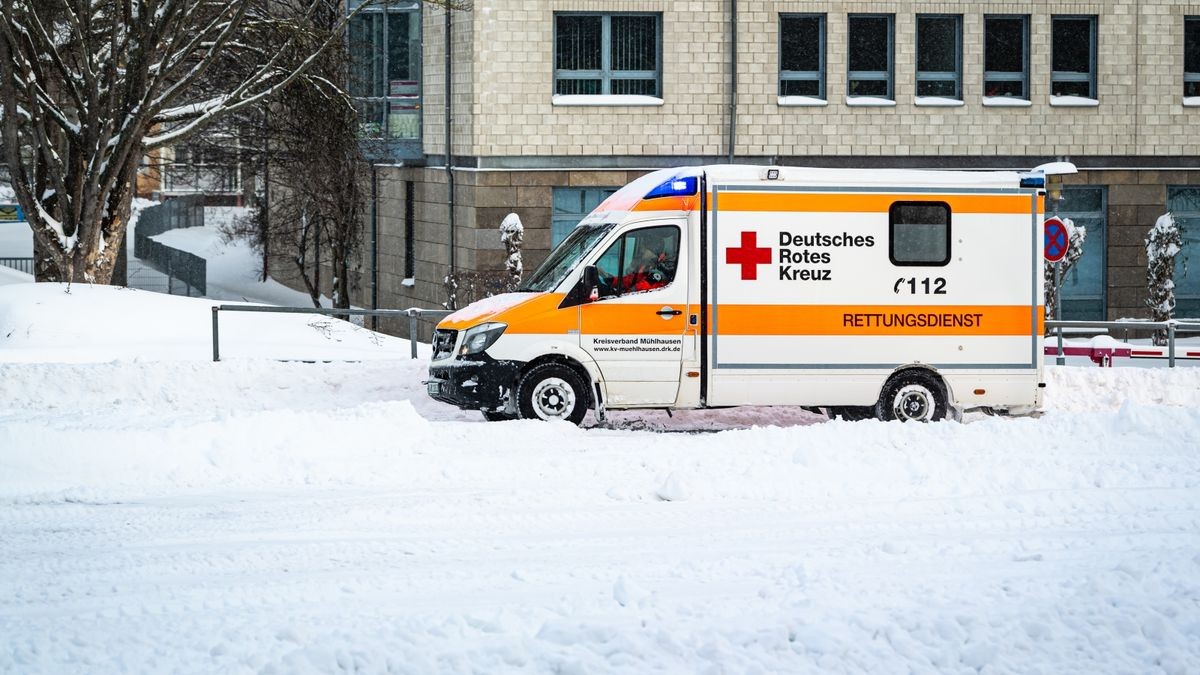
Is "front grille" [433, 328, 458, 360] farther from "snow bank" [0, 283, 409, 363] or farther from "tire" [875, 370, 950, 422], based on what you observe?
"snow bank" [0, 283, 409, 363]

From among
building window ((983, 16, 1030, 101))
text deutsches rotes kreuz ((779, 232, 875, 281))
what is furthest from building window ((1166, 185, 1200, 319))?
text deutsches rotes kreuz ((779, 232, 875, 281))

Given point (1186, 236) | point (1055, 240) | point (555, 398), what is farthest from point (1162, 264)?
point (555, 398)

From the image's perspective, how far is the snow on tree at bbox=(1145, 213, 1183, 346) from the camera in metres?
29.1

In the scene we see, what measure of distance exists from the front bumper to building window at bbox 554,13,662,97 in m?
16.4

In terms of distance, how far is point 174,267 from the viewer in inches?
1907

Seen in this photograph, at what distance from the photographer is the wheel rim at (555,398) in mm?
15922

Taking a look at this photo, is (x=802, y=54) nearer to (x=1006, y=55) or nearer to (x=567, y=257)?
(x=1006, y=55)

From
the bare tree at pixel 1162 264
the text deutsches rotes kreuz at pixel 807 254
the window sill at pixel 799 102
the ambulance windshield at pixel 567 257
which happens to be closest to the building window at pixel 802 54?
the window sill at pixel 799 102

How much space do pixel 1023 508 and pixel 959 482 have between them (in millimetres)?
835

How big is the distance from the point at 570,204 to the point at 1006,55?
28.2 ft

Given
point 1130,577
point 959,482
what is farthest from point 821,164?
point 1130,577

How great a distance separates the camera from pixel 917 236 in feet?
53.2

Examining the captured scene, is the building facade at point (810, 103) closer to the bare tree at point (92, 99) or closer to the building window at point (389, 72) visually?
the building window at point (389, 72)

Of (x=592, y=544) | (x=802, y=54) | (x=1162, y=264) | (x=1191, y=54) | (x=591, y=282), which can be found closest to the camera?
(x=592, y=544)
